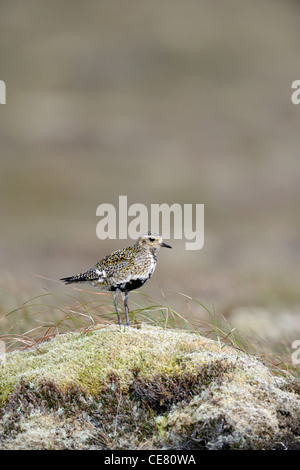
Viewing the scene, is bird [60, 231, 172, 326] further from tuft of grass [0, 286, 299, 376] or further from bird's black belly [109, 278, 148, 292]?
tuft of grass [0, 286, 299, 376]

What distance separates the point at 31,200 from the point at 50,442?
4469 centimetres

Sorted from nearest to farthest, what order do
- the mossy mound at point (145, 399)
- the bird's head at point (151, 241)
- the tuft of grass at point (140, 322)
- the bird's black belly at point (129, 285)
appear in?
the mossy mound at point (145, 399) < the bird's black belly at point (129, 285) < the bird's head at point (151, 241) < the tuft of grass at point (140, 322)

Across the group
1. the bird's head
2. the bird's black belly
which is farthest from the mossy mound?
the bird's head

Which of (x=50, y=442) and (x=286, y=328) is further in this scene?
(x=286, y=328)

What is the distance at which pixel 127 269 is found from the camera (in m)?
5.27

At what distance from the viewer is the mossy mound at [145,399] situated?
401 cm

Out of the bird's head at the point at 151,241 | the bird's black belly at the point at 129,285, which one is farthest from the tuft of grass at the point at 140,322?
the bird's head at the point at 151,241

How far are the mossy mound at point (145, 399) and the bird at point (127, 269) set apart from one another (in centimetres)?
53

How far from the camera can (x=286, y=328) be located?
10633 millimetres

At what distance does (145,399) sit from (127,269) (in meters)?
1.30

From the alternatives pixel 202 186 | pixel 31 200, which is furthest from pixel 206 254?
pixel 31 200

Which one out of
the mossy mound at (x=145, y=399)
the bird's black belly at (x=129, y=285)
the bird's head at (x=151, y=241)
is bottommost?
the mossy mound at (x=145, y=399)

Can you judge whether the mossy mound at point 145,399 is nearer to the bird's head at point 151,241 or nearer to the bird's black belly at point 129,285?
the bird's black belly at point 129,285
